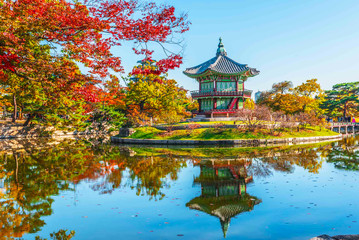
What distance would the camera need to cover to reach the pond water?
6.07 meters

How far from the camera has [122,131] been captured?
114 feet

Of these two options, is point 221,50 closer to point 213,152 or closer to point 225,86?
point 225,86

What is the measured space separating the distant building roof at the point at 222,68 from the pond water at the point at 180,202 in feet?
96.0

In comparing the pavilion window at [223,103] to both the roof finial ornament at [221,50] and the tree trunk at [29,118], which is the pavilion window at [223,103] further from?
the tree trunk at [29,118]

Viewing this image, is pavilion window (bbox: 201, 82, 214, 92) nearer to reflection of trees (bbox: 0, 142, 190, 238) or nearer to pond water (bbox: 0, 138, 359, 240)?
reflection of trees (bbox: 0, 142, 190, 238)

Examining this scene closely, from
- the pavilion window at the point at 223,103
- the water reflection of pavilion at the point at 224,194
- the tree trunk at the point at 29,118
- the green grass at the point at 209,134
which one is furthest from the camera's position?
the pavilion window at the point at 223,103

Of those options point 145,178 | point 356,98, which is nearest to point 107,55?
point 145,178

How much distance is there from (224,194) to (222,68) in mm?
35774

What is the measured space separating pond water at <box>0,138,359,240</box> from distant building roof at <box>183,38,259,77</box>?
29.3 meters

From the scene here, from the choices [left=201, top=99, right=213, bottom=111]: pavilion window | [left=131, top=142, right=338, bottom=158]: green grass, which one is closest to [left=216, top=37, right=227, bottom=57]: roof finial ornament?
[left=201, top=99, right=213, bottom=111]: pavilion window

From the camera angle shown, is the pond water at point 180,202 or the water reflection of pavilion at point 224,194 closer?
the pond water at point 180,202

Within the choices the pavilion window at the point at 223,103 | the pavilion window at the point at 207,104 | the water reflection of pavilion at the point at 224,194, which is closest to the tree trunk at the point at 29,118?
the pavilion window at the point at 207,104

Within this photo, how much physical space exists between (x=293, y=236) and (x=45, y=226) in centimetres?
572

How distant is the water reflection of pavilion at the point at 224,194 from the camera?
7309 mm
